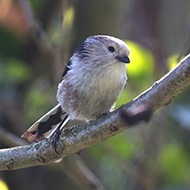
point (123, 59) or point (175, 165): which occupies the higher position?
point (123, 59)

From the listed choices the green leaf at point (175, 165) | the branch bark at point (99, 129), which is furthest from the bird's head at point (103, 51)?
the green leaf at point (175, 165)

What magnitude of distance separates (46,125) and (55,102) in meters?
0.79

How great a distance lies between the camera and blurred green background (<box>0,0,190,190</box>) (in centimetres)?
364

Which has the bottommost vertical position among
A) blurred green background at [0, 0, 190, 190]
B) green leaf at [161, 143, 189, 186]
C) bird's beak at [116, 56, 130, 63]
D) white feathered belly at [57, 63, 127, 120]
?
green leaf at [161, 143, 189, 186]

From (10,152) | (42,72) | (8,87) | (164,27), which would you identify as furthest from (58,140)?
(164,27)

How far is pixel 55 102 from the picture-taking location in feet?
12.9

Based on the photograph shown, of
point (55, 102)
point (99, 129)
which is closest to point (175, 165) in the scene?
point (55, 102)

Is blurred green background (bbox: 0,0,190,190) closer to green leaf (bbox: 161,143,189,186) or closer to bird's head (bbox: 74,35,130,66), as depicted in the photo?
green leaf (bbox: 161,143,189,186)

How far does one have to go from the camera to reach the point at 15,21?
432cm

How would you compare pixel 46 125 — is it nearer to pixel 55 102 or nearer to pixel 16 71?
pixel 55 102

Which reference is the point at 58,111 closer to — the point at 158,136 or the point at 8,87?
the point at 158,136

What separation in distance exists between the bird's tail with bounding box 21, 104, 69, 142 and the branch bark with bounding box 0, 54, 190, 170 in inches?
17.2

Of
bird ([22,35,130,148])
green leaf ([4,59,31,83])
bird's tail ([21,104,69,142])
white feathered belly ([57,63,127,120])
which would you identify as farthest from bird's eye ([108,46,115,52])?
green leaf ([4,59,31,83])

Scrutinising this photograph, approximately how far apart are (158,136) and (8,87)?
1753 millimetres
